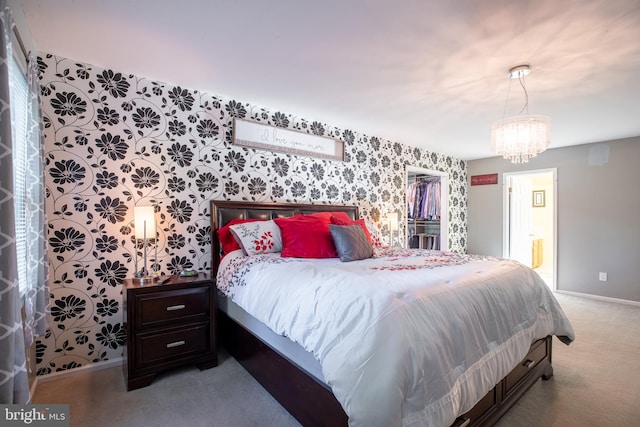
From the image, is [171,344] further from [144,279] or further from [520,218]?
[520,218]

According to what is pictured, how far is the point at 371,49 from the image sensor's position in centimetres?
208

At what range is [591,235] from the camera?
14.7 ft

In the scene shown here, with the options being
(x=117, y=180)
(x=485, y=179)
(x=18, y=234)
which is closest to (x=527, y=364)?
(x=18, y=234)

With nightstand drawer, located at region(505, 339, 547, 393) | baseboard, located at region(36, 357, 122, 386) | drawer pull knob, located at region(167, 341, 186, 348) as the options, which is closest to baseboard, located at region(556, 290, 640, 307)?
nightstand drawer, located at region(505, 339, 547, 393)

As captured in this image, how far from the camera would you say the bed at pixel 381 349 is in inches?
46.0

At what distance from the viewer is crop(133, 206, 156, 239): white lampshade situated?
230 centimetres

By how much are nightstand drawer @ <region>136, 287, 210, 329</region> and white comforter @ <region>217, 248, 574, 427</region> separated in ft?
1.56

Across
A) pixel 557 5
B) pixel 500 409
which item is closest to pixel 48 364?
pixel 500 409

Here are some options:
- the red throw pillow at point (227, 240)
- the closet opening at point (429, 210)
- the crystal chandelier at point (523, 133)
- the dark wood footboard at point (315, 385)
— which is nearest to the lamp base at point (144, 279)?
the red throw pillow at point (227, 240)

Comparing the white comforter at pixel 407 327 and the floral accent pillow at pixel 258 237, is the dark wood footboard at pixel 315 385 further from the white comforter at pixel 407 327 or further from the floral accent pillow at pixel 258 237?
the floral accent pillow at pixel 258 237

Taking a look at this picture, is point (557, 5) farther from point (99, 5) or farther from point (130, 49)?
point (130, 49)

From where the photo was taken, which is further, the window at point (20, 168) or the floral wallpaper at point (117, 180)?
the floral wallpaper at point (117, 180)

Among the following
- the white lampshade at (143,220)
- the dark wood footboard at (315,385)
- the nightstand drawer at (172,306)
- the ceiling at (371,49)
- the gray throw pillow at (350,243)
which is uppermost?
the ceiling at (371,49)

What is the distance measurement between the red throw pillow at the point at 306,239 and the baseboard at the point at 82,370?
1600 millimetres
